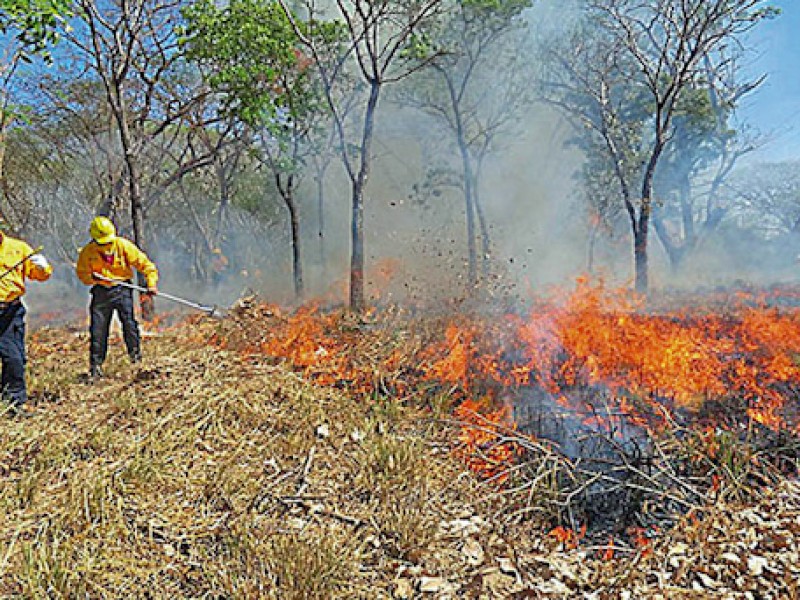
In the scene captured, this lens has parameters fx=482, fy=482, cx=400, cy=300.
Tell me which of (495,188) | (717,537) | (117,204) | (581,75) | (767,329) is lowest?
(717,537)

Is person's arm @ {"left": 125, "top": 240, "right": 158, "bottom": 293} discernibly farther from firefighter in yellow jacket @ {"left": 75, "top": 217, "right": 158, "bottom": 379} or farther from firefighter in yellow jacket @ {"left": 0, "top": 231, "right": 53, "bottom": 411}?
firefighter in yellow jacket @ {"left": 0, "top": 231, "right": 53, "bottom": 411}

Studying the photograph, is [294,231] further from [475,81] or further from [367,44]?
[475,81]

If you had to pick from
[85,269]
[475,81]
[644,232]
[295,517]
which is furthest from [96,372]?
[475,81]

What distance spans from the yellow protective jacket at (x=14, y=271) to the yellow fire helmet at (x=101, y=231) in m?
0.71

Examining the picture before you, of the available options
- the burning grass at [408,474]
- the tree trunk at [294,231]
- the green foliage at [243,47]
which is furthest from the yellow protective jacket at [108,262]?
the tree trunk at [294,231]

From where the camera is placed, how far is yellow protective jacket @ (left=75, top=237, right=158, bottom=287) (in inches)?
215

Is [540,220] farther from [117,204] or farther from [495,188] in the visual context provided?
[117,204]

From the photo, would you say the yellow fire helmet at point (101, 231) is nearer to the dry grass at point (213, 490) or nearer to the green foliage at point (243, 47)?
the dry grass at point (213, 490)

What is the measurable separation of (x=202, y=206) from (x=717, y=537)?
30396 mm

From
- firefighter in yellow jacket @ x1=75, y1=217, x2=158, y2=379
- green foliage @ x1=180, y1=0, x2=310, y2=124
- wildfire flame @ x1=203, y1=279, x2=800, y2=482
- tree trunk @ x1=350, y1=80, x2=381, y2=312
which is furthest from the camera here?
tree trunk @ x1=350, y1=80, x2=381, y2=312

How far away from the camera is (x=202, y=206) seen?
2912 centimetres

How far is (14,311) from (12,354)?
410mm

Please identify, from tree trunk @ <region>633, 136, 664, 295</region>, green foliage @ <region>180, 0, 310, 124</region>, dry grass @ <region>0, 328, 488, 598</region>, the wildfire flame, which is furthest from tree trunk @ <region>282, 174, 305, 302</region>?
dry grass @ <region>0, 328, 488, 598</region>

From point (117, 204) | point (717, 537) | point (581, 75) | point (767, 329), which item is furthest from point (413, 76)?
point (717, 537)
